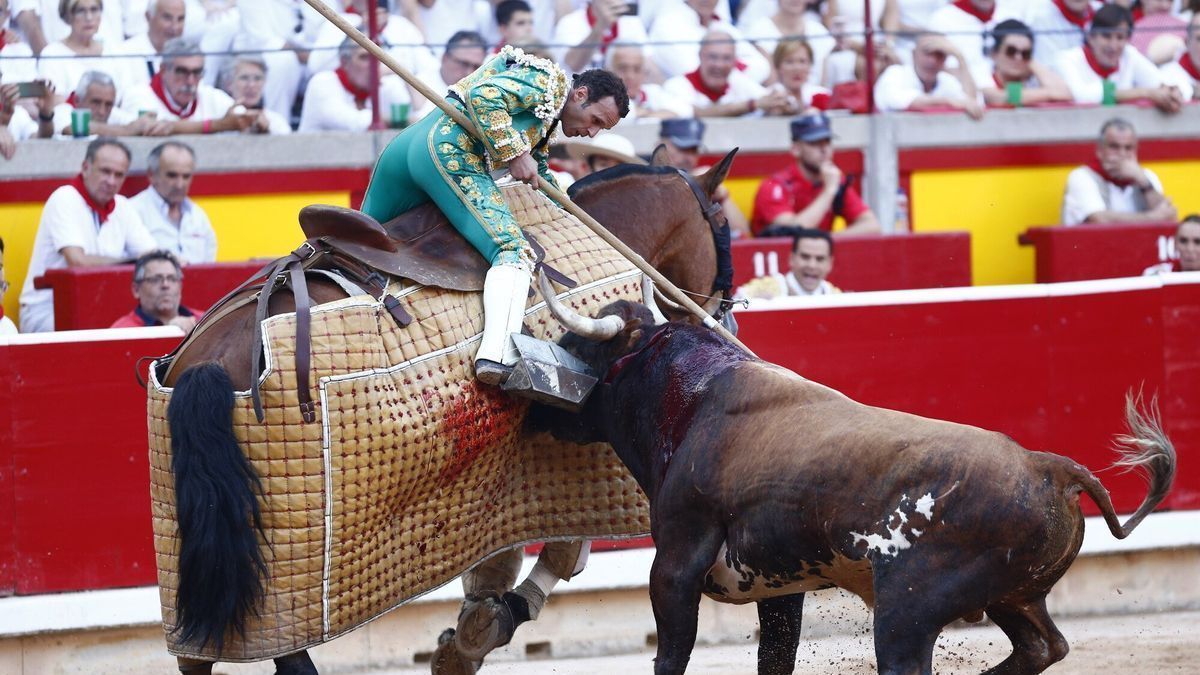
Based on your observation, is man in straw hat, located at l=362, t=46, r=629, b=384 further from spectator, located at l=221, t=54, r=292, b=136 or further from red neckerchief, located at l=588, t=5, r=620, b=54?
red neckerchief, located at l=588, t=5, r=620, b=54

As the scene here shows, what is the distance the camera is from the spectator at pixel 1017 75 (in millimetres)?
9609

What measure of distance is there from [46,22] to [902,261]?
161 inches

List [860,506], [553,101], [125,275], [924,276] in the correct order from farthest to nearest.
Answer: [924,276] → [125,275] → [553,101] → [860,506]

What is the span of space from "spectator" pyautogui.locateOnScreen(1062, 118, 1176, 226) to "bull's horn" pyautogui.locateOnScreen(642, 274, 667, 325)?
4.59m

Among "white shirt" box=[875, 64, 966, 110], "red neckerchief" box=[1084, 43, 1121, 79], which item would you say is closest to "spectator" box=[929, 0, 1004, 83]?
"white shirt" box=[875, 64, 966, 110]

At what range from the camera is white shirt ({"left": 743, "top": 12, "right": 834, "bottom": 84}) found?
9.23 meters

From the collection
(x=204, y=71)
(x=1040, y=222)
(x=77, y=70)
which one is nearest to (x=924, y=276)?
A: (x=1040, y=222)

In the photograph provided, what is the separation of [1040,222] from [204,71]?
4459 millimetres

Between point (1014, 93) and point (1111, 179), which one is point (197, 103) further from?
point (1111, 179)

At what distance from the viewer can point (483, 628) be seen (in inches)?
216

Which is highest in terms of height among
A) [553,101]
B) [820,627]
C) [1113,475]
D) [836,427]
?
[553,101]

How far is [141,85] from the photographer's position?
7.98m

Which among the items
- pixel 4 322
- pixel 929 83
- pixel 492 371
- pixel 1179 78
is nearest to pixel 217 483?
pixel 492 371

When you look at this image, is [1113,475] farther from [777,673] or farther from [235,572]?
[235,572]
